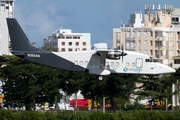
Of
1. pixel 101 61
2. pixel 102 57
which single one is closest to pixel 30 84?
pixel 101 61

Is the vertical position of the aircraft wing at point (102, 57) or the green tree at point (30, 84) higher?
the aircraft wing at point (102, 57)

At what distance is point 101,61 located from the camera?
10050 cm

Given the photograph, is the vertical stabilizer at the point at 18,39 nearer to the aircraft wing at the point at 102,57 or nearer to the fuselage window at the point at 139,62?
the aircraft wing at the point at 102,57

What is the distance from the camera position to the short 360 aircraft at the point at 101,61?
99.1 meters

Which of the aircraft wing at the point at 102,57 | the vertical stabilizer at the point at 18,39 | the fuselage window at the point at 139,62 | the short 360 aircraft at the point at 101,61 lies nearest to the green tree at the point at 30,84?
the vertical stabilizer at the point at 18,39

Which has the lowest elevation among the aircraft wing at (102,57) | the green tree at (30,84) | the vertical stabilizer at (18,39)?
the green tree at (30,84)

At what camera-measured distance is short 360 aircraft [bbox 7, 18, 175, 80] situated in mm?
99062

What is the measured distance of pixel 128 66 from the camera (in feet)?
327

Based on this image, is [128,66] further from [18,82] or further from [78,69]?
[18,82]

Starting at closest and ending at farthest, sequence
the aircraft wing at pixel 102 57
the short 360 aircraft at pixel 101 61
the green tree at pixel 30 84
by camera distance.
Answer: the short 360 aircraft at pixel 101 61 < the aircraft wing at pixel 102 57 < the green tree at pixel 30 84

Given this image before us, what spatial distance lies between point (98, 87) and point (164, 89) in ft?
32.4

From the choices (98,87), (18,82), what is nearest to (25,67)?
(18,82)

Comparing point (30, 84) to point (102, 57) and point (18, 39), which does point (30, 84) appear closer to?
point (18, 39)

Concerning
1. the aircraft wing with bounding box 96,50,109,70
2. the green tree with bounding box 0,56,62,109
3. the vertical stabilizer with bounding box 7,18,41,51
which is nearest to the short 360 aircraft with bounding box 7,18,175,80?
the aircraft wing with bounding box 96,50,109,70
